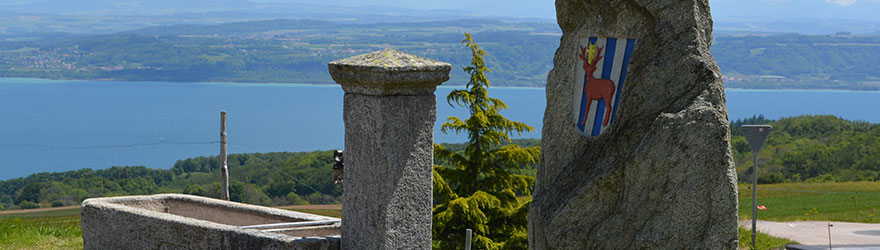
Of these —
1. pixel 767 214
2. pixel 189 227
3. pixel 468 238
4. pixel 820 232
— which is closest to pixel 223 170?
pixel 189 227

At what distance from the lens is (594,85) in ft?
16.7

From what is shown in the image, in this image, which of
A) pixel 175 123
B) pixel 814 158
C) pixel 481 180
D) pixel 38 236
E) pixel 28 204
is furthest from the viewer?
pixel 175 123

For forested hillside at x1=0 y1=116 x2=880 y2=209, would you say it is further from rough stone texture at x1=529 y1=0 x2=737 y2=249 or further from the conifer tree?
rough stone texture at x1=529 y1=0 x2=737 y2=249

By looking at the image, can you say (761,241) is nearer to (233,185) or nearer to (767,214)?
(767,214)

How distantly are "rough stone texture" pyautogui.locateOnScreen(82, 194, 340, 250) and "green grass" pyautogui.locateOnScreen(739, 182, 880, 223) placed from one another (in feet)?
40.5

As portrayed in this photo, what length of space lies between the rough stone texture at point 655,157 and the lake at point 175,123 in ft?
221

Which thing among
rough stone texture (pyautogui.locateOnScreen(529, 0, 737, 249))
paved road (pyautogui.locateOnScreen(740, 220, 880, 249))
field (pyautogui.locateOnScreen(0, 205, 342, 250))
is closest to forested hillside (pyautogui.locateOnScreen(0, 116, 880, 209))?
field (pyautogui.locateOnScreen(0, 205, 342, 250))

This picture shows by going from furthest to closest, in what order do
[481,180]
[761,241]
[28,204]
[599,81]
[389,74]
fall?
[28,204] → [761,241] → [481,180] → [389,74] → [599,81]

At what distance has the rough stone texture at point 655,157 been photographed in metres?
4.47

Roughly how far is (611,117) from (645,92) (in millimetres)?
276

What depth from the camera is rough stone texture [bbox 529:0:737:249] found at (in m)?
4.47

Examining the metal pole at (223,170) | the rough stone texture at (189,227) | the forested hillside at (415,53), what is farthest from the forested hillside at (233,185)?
the forested hillside at (415,53)

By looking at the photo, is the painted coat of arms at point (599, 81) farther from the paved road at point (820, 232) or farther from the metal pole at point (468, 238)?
the paved road at point (820, 232)

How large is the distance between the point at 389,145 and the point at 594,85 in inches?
80.6
